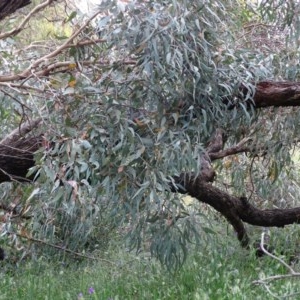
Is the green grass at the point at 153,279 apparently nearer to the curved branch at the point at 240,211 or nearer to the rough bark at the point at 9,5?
the curved branch at the point at 240,211

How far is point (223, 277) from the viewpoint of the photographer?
3.45 metres

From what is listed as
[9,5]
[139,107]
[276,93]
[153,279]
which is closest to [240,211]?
[153,279]

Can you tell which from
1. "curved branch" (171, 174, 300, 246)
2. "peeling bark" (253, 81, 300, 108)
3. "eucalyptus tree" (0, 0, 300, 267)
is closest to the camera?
"eucalyptus tree" (0, 0, 300, 267)

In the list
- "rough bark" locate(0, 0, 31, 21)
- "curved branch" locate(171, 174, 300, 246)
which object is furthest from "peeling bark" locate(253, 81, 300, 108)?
"rough bark" locate(0, 0, 31, 21)

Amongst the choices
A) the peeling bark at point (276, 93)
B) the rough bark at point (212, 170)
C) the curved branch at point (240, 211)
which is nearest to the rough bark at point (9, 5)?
the rough bark at point (212, 170)

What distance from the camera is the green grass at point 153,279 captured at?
329cm

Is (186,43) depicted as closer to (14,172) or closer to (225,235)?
(14,172)

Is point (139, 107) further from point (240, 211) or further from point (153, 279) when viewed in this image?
point (240, 211)

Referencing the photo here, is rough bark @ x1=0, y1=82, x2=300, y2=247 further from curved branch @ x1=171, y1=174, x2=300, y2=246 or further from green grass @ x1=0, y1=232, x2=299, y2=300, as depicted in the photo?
green grass @ x1=0, y1=232, x2=299, y2=300

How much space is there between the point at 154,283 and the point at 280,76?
1424 millimetres

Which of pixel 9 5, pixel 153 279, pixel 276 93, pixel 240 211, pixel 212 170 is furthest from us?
pixel 240 211

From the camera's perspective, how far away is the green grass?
3.29 meters

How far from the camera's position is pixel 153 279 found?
360cm

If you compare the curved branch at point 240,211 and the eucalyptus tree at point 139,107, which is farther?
the curved branch at point 240,211
